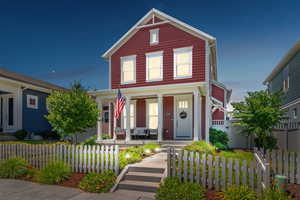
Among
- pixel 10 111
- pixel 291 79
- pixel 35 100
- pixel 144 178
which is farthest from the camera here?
pixel 291 79

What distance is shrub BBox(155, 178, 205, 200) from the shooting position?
4.45 metres

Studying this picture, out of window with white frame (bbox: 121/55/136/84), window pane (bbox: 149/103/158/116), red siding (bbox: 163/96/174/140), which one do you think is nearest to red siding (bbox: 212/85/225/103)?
red siding (bbox: 163/96/174/140)

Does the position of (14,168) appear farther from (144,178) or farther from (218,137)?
(218,137)

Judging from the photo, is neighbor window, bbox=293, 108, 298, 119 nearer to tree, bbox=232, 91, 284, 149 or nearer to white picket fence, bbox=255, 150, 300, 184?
tree, bbox=232, 91, 284, 149

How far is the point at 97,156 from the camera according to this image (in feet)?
20.9

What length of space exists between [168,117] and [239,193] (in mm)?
8814

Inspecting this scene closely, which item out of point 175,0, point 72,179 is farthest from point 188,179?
point 175,0

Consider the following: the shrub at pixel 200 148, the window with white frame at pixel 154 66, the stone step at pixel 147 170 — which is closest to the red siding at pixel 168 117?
the window with white frame at pixel 154 66

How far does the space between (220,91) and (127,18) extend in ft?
36.9

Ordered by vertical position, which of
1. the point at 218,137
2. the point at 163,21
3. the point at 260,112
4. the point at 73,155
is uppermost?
the point at 163,21

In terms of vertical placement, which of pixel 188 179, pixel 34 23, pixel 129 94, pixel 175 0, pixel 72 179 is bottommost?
pixel 72 179

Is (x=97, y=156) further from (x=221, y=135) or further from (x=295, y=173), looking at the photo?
(x=221, y=135)

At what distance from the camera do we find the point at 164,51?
12805 mm

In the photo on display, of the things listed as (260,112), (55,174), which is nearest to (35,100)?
(55,174)
